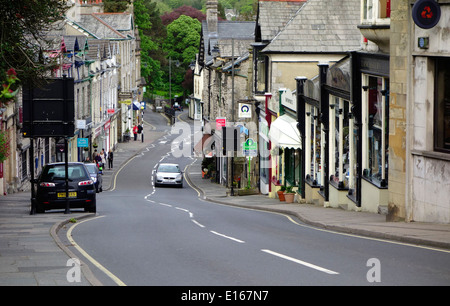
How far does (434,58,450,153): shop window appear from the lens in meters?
16.9

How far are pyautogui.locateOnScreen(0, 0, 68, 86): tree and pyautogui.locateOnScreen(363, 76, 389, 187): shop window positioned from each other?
892 centimetres

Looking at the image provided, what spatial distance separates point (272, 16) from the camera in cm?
4122

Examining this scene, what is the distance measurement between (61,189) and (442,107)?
1301 cm

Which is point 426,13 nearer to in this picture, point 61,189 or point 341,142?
point 341,142

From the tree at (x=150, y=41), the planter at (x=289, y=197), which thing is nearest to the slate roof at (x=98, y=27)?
the tree at (x=150, y=41)

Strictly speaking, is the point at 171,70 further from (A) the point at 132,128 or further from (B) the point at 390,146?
(B) the point at 390,146

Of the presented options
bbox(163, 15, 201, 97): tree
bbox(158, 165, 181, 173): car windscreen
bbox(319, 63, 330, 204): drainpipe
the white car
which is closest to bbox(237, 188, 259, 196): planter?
the white car

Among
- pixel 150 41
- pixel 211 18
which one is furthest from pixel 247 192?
pixel 150 41

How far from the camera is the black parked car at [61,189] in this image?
24.8m

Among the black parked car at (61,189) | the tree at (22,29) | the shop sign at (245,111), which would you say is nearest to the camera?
the tree at (22,29)

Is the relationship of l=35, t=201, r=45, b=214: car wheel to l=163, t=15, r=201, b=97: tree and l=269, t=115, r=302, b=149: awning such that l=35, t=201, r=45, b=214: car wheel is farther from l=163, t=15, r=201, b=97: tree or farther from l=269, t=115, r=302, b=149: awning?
l=163, t=15, r=201, b=97: tree

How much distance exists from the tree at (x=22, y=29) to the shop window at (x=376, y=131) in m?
8.92

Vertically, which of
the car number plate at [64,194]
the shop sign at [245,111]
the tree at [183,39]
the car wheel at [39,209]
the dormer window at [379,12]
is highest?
the tree at [183,39]

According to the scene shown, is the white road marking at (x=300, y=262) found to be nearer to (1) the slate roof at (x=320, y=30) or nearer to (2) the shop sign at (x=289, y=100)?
(2) the shop sign at (x=289, y=100)
